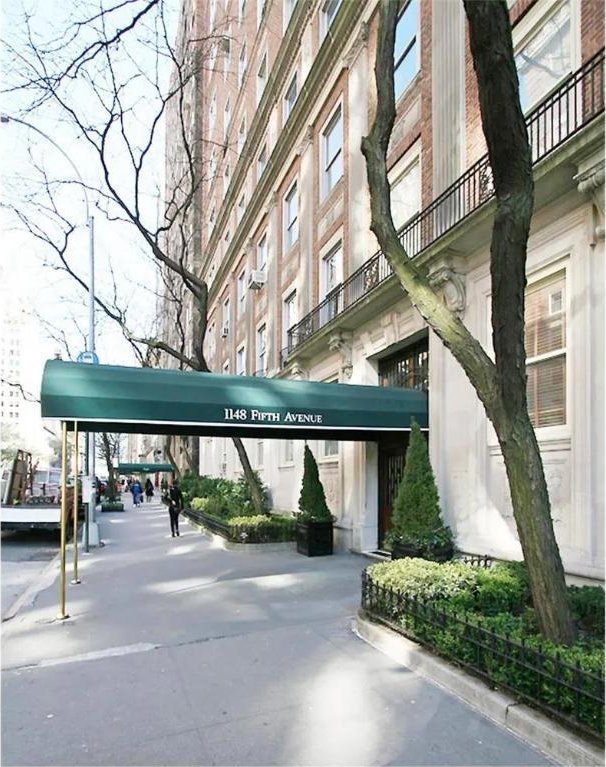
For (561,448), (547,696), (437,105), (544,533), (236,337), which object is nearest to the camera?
(547,696)

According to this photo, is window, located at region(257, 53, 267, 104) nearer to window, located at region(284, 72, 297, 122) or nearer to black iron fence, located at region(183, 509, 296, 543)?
window, located at region(284, 72, 297, 122)

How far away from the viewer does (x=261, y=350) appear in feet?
83.9

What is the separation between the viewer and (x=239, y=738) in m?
4.28

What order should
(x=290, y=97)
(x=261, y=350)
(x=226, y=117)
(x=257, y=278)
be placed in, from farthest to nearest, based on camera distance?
(x=226, y=117)
(x=261, y=350)
(x=257, y=278)
(x=290, y=97)

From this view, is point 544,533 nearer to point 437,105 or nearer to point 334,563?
point 334,563

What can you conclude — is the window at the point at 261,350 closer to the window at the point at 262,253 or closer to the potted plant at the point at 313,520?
the window at the point at 262,253

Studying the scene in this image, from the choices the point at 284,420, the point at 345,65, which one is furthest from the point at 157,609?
the point at 345,65

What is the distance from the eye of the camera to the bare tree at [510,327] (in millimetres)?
4539

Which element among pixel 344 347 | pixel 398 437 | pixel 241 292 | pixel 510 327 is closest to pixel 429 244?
pixel 398 437

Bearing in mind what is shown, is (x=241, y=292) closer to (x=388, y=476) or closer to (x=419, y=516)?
(x=388, y=476)

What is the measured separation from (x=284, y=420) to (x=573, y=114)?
6.00 m

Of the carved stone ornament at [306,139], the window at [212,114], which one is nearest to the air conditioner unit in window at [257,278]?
the carved stone ornament at [306,139]

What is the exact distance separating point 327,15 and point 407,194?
8.77m

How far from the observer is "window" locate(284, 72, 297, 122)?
20.6 metres
